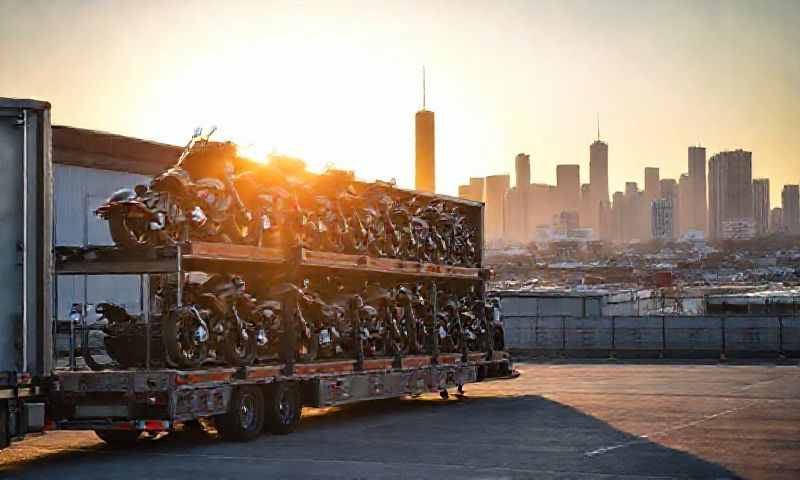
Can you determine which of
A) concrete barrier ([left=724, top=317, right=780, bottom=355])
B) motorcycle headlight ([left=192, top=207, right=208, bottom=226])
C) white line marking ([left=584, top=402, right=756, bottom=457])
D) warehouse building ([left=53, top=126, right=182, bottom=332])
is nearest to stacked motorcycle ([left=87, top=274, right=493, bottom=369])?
motorcycle headlight ([left=192, top=207, right=208, bottom=226])

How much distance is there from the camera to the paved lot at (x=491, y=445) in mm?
16453

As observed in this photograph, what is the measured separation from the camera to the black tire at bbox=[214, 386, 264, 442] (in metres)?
19.7

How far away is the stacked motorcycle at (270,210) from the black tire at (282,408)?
7.87 feet

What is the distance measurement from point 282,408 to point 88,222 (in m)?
9.58

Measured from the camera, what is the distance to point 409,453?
60.3 feet

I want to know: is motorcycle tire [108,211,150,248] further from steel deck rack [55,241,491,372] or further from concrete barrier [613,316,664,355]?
concrete barrier [613,316,664,355]

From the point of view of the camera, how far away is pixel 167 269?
18422mm

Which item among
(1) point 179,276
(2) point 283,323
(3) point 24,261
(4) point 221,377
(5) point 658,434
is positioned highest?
(3) point 24,261

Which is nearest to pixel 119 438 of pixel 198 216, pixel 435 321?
pixel 198 216

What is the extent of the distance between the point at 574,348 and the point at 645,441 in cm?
3337

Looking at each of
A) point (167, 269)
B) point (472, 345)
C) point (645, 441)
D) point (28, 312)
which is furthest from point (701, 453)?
point (472, 345)

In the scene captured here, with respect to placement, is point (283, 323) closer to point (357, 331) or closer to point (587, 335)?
point (357, 331)

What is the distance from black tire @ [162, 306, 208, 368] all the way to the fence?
34.1 meters

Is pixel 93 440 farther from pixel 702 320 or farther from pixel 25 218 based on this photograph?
pixel 702 320
